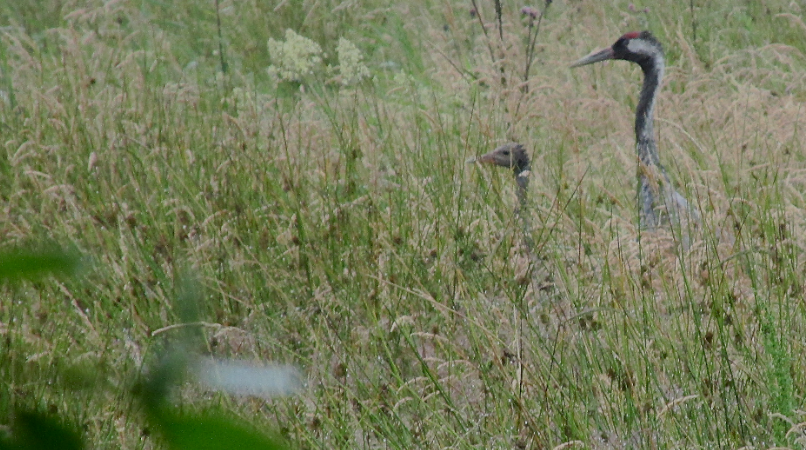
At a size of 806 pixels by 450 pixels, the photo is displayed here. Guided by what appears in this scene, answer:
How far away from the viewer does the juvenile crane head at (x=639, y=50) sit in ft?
15.3

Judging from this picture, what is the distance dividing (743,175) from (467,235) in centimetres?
111

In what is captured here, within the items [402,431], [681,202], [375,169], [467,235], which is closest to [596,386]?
[402,431]

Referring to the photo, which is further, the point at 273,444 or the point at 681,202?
the point at 681,202

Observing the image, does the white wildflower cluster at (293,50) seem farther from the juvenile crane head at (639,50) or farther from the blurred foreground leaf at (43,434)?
the blurred foreground leaf at (43,434)

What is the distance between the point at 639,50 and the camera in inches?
186

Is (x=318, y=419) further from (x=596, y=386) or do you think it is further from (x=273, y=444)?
(x=273, y=444)

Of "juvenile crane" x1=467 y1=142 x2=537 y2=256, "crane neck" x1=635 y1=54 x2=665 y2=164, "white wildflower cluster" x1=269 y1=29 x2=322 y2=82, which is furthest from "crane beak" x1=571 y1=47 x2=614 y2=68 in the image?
"white wildflower cluster" x1=269 y1=29 x2=322 y2=82

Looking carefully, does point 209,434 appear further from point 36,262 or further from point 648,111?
point 648,111

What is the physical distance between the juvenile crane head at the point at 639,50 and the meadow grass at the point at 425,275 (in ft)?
0.87

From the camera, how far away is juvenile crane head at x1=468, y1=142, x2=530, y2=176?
3760mm

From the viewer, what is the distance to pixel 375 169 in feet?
11.0

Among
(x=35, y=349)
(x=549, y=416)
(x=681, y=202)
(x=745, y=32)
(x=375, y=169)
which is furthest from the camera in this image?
(x=745, y=32)

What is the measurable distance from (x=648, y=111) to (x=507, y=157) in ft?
2.89

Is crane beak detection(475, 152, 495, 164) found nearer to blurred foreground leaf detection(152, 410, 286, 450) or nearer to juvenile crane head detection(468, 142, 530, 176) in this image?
juvenile crane head detection(468, 142, 530, 176)
